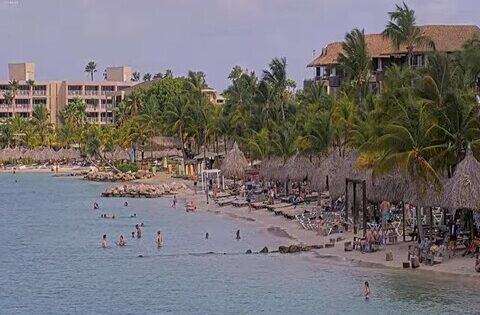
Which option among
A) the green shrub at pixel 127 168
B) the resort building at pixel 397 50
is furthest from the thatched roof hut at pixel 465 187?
the green shrub at pixel 127 168

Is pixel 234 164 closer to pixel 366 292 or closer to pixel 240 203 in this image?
pixel 240 203

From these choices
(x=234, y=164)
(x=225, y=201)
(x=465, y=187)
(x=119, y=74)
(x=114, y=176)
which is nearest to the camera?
(x=465, y=187)

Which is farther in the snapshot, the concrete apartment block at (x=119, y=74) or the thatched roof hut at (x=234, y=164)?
the concrete apartment block at (x=119, y=74)

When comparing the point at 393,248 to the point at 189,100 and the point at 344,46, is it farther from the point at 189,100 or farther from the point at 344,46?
the point at 189,100

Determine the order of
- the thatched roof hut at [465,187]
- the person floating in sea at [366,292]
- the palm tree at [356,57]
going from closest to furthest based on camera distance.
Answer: the person floating in sea at [366,292] → the thatched roof hut at [465,187] → the palm tree at [356,57]

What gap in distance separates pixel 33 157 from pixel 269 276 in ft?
368

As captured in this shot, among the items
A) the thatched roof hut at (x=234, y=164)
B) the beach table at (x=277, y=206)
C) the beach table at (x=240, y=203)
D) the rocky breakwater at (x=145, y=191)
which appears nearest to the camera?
the beach table at (x=277, y=206)

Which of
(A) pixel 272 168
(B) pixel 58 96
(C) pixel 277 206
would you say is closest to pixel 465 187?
(C) pixel 277 206

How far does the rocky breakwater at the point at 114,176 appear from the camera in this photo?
111 metres

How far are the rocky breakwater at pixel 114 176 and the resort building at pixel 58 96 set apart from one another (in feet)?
157

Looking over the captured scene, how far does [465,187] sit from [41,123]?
123891mm

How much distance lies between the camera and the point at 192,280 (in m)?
40.5

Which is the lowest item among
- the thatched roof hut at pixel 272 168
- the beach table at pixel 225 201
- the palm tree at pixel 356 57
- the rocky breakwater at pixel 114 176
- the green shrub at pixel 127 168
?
the beach table at pixel 225 201

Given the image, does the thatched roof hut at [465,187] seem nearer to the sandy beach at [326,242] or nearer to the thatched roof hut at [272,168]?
the sandy beach at [326,242]
